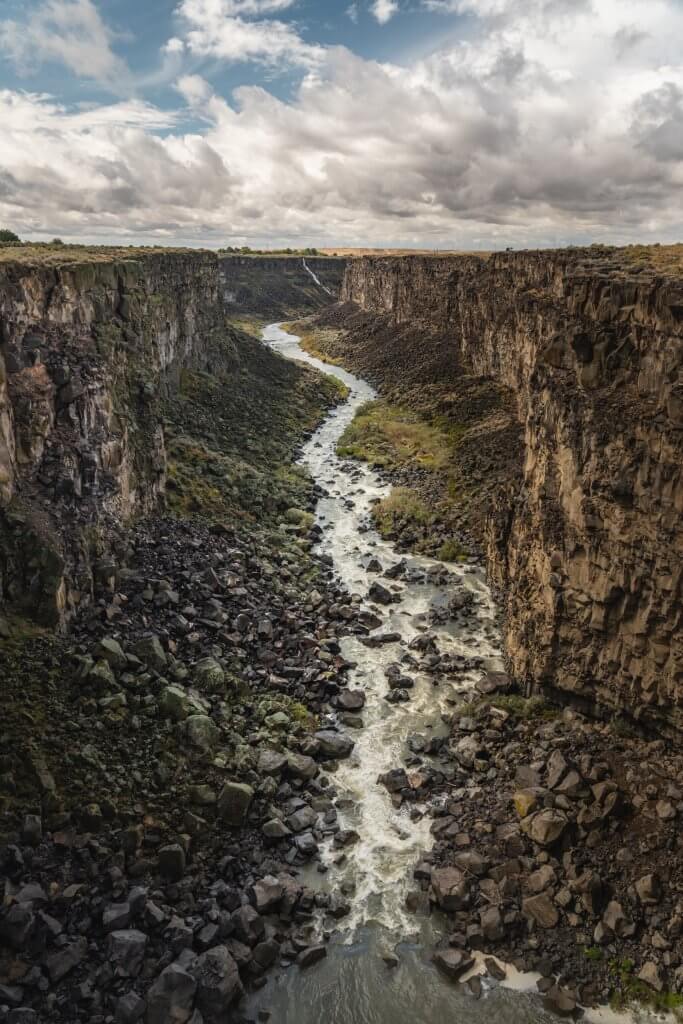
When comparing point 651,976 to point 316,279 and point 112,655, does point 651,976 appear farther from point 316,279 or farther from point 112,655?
point 316,279

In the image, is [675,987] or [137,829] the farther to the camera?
[137,829]

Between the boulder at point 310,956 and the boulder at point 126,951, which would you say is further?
the boulder at point 310,956

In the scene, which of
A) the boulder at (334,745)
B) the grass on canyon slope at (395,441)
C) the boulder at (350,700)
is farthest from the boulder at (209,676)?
the grass on canyon slope at (395,441)

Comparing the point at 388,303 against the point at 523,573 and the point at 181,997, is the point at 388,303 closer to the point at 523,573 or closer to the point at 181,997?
the point at 523,573

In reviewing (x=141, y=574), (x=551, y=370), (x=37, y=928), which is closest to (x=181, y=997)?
(x=37, y=928)

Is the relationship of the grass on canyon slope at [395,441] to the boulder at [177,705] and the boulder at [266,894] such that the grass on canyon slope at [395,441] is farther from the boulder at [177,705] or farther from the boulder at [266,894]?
the boulder at [266,894]

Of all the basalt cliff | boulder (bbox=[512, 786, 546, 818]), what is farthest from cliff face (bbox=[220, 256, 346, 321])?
boulder (bbox=[512, 786, 546, 818])

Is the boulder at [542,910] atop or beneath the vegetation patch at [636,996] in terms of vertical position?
Answer: atop
